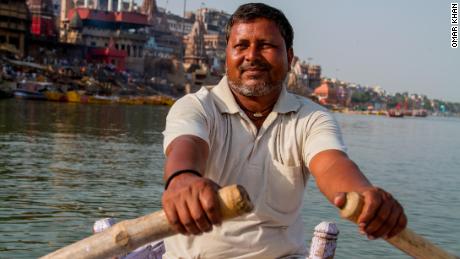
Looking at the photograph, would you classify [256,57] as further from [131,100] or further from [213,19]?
[213,19]

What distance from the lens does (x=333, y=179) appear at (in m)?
2.39

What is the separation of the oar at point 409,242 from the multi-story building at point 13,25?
66.1 meters

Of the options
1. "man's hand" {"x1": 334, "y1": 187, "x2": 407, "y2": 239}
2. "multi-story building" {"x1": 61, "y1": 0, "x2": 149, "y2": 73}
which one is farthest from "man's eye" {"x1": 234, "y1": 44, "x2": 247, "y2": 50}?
"multi-story building" {"x1": 61, "y1": 0, "x2": 149, "y2": 73}

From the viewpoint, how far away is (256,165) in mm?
2922

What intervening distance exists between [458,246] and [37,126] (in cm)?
2002

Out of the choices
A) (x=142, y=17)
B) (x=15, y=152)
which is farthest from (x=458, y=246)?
(x=142, y=17)

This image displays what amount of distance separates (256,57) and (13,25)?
68414 millimetres

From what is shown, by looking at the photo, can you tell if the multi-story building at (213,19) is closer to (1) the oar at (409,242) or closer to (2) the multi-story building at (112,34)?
(2) the multi-story building at (112,34)

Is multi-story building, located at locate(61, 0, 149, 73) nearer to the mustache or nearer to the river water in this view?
the river water

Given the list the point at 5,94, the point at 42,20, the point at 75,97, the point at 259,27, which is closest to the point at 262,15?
the point at 259,27

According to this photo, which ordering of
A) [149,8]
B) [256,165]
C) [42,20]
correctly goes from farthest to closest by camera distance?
[149,8], [42,20], [256,165]

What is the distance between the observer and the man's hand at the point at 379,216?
190 centimetres

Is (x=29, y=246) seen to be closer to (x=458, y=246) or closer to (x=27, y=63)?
(x=458, y=246)

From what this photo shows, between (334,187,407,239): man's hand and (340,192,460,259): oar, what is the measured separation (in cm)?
2
